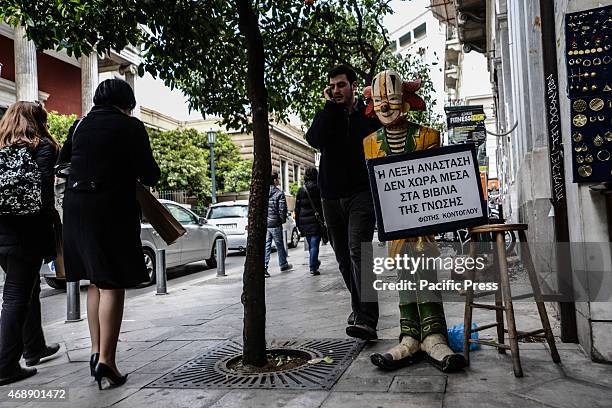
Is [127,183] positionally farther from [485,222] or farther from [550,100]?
[550,100]

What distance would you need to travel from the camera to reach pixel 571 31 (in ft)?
10.8

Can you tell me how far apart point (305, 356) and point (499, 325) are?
1.36 metres

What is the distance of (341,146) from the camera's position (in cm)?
447

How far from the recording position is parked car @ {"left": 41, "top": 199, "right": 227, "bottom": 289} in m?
10.9

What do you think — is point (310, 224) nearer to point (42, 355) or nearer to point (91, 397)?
point (42, 355)


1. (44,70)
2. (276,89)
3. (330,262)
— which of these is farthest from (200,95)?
(44,70)

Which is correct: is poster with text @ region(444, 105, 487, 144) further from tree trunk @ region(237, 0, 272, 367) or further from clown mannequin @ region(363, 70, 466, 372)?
tree trunk @ region(237, 0, 272, 367)

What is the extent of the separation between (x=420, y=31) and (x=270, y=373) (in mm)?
88586

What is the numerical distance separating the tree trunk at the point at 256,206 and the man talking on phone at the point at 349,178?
0.62m

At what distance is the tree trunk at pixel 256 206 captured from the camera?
3.86 m

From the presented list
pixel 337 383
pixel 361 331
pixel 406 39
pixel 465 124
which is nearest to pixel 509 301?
pixel 337 383

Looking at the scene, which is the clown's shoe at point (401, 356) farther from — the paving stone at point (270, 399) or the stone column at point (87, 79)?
the stone column at point (87, 79)

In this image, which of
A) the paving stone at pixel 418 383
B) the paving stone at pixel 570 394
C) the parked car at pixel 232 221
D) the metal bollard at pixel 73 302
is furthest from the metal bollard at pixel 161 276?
the parked car at pixel 232 221

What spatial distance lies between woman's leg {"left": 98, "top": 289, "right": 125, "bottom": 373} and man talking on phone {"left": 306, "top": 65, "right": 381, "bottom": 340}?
67.9 inches
